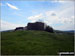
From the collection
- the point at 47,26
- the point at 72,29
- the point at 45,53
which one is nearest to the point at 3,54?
the point at 45,53

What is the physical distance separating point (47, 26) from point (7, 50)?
5.87 ft

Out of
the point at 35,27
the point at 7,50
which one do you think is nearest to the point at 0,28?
the point at 7,50

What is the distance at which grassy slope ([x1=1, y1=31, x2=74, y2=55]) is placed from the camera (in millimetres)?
6215

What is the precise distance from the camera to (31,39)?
6387 mm

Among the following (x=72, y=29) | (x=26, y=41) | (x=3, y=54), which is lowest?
(x=3, y=54)

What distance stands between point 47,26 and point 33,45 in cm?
93

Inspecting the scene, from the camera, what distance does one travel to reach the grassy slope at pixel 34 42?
621cm

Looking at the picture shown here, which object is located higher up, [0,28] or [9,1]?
[9,1]

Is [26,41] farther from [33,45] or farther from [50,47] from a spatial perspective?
[50,47]

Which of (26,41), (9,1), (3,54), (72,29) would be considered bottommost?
(3,54)

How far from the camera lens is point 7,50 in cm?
616

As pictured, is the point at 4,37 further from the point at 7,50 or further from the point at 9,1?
the point at 9,1

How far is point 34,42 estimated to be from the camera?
6.33 m

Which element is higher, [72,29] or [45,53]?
[72,29]
